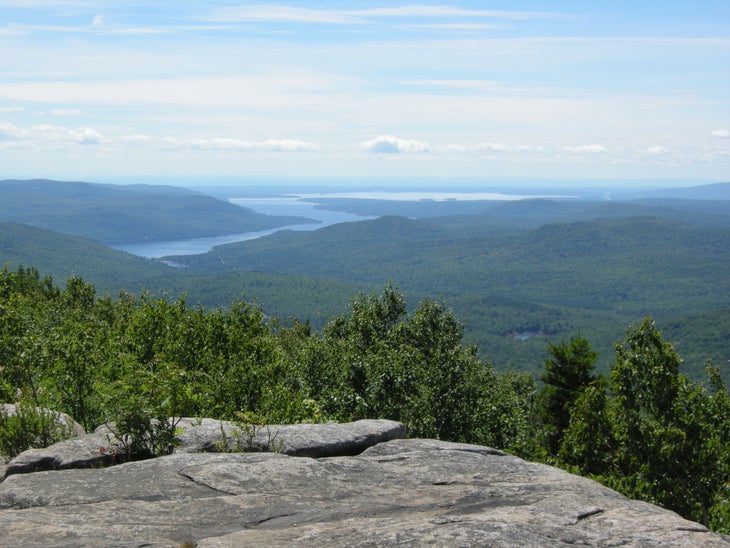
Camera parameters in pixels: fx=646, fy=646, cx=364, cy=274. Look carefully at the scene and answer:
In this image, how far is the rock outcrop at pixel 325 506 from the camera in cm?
1062

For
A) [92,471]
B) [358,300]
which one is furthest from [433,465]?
[358,300]

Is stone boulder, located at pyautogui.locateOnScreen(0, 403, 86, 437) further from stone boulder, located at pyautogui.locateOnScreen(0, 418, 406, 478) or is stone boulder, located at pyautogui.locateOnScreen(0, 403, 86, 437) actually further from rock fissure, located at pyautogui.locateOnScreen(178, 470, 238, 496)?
rock fissure, located at pyautogui.locateOnScreen(178, 470, 238, 496)

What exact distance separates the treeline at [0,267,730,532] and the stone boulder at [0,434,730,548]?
222cm

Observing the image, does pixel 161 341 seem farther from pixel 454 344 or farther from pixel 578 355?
pixel 578 355

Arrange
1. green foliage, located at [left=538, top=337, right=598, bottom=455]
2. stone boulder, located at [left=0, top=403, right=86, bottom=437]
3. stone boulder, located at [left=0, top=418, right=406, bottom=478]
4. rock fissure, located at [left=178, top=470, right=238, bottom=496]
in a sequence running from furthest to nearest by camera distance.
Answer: green foliage, located at [left=538, top=337, right=598, bottom=455], stone boulder, located at [left=0, top=403, right=86, bottom=437], stone boulder, located at [left=0, top=418, right=406, bottom=478], rock fissure, located at [left=178, top=470, right=238, bottom=496]

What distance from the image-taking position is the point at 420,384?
33.1 m

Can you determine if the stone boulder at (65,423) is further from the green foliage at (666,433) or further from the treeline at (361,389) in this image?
the green foliage at (666,433)

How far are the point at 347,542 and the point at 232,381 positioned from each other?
60.1 ft

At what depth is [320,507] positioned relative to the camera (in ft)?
40.2

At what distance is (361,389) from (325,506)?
70.5 ft

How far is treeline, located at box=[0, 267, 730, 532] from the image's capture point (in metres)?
20.3

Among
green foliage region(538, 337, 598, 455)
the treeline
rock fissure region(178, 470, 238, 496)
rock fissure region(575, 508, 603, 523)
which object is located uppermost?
rock fissure region(575, 508, 603, 523)

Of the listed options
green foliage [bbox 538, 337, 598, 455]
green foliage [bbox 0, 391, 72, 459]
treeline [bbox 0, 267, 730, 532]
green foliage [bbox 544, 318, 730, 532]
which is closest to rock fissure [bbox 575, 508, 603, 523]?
treeline [bbox 0, 267, 730, 532]

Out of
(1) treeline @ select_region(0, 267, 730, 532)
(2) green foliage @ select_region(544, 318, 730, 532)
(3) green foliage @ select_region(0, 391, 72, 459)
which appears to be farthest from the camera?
(2) green foliage @ select_region(544, 318, 730, 532)
